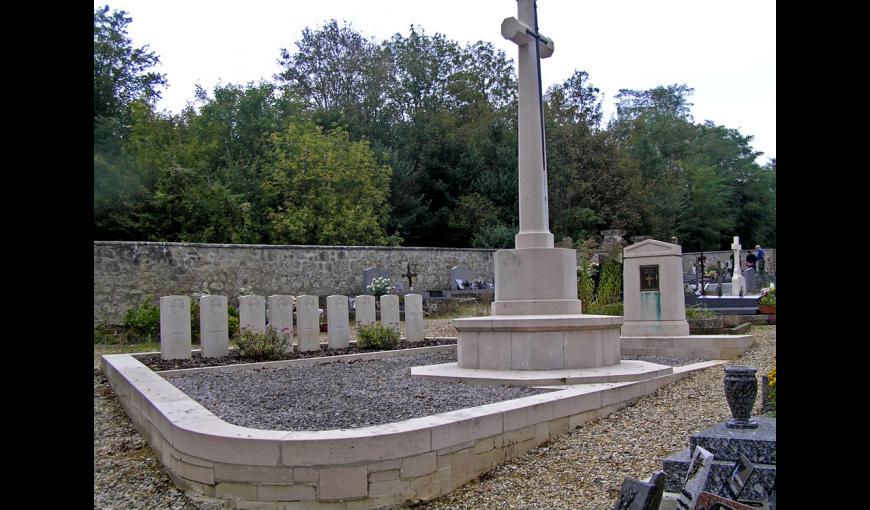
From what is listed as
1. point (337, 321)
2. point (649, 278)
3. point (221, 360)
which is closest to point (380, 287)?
point (337, 321)

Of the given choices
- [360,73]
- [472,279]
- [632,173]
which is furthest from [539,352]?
[360,73]

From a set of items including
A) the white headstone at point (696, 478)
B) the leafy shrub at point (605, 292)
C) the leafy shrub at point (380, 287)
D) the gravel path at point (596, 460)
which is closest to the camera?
the white headstone at point (696, 478)

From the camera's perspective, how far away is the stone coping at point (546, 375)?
281 inches

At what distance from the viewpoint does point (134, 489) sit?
462 cm

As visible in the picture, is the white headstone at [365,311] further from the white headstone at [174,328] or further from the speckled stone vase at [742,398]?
the speckled stone vase at [742,398]

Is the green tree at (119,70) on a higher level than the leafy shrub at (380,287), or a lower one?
→ higher

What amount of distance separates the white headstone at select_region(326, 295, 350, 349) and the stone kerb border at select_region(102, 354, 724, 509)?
602 cm

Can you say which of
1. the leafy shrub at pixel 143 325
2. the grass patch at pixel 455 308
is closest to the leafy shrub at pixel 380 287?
the grass patch at pixel 455 308

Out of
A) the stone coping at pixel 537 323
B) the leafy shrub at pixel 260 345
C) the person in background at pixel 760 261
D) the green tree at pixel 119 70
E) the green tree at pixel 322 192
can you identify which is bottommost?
the leafy shrub at pixel 260 345

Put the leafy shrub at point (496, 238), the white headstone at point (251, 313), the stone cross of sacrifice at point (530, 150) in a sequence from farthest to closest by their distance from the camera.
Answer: the leafy shrub at point (496, 238) < the white headstone at point (251, 313) < the stone cross of sacrifice at point (530, 150)

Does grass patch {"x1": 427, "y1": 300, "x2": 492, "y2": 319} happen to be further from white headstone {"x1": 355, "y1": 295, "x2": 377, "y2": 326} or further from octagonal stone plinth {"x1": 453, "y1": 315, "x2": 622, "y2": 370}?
octagonal stone plinth {"x1": 453, "y1": 315, "x2": 622, "y2": 370}

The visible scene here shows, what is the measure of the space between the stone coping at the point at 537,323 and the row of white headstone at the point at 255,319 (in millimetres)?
3385
